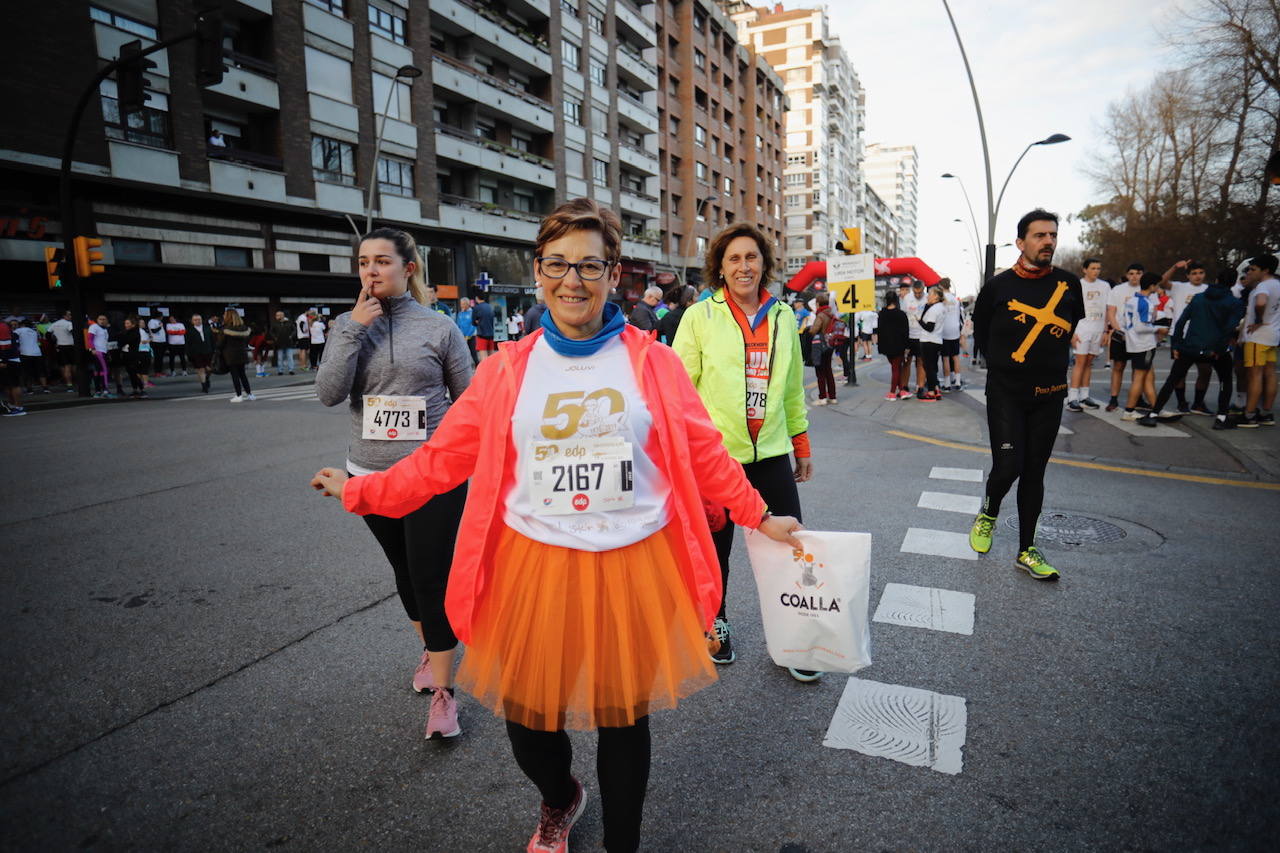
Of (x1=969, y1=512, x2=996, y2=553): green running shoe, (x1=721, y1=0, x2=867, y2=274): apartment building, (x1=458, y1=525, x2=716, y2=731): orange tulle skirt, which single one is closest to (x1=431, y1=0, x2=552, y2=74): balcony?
(x1=969, y1=512, x2=996, y2=553): green running shoe

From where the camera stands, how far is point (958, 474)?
697 cm

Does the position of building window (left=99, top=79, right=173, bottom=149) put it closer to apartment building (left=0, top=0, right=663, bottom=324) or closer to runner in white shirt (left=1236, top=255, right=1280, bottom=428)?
apartment building (left=0, top=0, right=663, bottom=324)

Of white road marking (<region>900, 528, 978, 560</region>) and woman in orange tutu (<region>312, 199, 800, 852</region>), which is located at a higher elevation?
woman in orange tutu (<region>312, 199, 800, 852</region>)

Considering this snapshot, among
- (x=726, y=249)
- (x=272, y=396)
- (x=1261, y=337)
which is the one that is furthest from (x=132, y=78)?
(x=1261, y=337)

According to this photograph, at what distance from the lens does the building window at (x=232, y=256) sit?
23156 millimetres

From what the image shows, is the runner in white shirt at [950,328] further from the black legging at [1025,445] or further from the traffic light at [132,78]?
the traffic light at [132,78]

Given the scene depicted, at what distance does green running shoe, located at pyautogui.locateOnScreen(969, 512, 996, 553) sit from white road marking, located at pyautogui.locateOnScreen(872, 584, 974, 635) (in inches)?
27.8

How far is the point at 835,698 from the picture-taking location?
2.99m

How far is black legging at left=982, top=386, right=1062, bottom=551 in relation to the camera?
14.1 ft

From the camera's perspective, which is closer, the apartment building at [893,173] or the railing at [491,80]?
the railing at [491,80]

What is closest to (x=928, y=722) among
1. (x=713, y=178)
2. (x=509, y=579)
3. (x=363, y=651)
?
(x=509, y=579)

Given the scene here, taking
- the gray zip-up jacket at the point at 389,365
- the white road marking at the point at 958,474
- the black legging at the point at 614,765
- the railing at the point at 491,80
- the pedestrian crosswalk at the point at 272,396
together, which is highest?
the railing at the point at 491,80

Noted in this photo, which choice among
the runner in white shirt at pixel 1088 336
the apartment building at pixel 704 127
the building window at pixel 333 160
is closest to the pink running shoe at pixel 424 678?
the runner in white shirt at pixel 1088 336

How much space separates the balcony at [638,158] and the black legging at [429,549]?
42.7m
